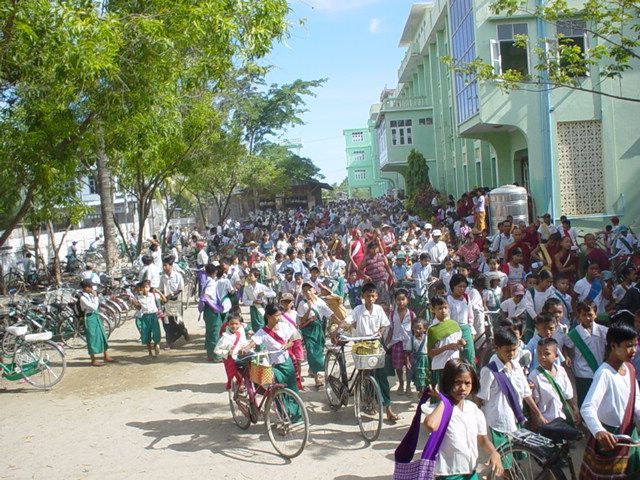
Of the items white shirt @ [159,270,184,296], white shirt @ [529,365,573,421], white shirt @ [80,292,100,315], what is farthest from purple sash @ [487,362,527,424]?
white shirt @ [159,270,184,296]

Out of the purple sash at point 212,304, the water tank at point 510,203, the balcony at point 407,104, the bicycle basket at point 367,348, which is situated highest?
the balcony at point 407,104

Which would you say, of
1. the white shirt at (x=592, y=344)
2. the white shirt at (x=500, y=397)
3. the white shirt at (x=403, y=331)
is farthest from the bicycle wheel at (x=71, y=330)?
the white shirt at (x=592, y=344)

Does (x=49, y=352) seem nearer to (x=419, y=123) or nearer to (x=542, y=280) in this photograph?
(x=542, y=280)

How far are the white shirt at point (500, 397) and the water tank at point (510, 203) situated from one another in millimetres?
13407

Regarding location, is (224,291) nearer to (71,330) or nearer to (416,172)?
(71,330)

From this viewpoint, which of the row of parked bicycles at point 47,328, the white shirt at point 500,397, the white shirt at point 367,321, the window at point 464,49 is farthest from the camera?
the window at point 464,49

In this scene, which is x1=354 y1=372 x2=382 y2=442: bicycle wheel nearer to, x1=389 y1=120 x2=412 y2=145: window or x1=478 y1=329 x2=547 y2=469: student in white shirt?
x1=478 y1=329 x2=547 y2=469: student in white shirt

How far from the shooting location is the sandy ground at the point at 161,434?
590 cm

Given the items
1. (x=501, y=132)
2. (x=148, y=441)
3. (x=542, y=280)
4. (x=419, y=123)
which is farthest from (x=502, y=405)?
(x=419, y=123)

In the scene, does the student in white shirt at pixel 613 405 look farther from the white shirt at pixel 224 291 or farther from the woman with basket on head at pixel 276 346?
the white shirt at pixel 224 291

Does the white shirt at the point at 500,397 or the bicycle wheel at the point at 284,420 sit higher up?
the white shirt at the point at 500,397

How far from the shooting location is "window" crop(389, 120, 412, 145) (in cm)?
3559

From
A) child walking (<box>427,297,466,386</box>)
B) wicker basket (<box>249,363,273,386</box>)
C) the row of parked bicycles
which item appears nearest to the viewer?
child walking (<box>427,297,466,386</box>)

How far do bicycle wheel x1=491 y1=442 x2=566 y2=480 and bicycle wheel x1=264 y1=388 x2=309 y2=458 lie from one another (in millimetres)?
2131
